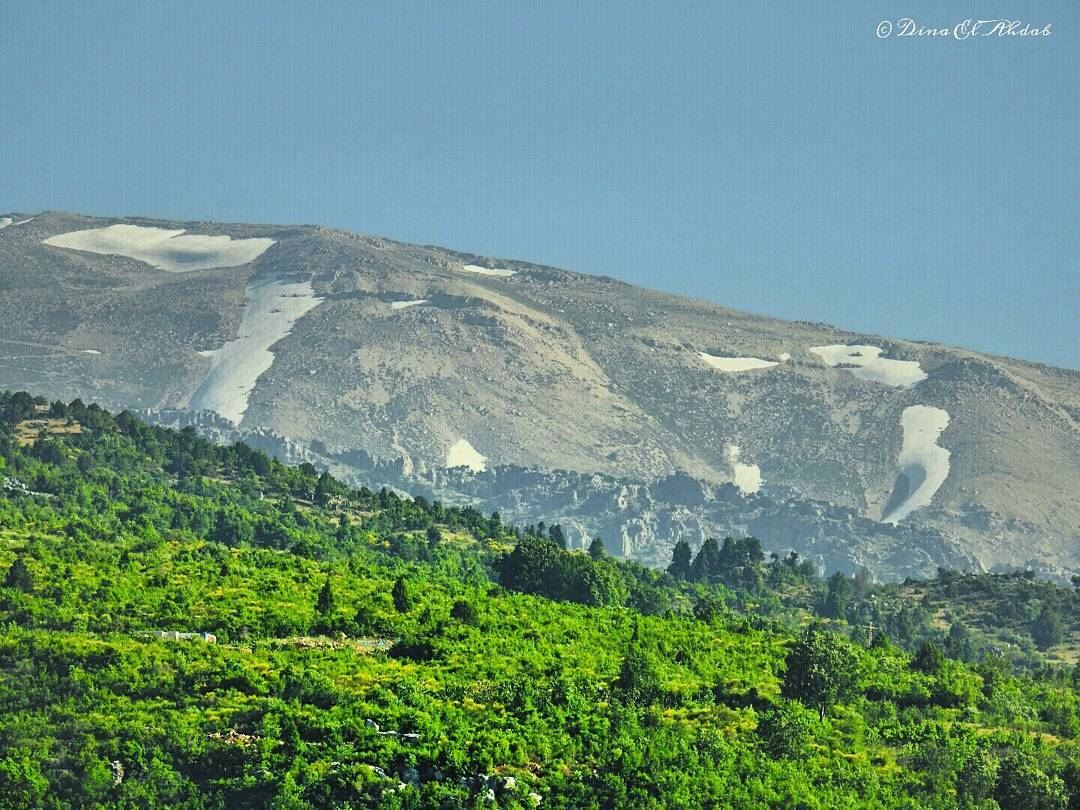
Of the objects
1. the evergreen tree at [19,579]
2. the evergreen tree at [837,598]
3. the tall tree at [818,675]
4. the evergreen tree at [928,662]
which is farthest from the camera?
the evergreen tree at [837,598]

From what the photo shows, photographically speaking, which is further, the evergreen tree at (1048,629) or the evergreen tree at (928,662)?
the evergreen tree at (1048,629)

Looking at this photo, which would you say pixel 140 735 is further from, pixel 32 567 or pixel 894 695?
pixel 894 695

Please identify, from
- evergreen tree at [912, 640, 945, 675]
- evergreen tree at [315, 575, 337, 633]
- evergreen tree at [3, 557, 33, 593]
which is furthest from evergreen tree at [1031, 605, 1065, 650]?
evergreen tree at [3, 557, 33, 593]

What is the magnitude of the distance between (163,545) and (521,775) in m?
45.9

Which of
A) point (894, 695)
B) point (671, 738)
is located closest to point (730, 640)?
point (894, 695)

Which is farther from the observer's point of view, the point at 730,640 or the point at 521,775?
the point at 730,640

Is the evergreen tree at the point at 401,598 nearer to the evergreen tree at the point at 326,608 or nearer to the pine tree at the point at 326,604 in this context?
the evergreen tree at the point at 326,608

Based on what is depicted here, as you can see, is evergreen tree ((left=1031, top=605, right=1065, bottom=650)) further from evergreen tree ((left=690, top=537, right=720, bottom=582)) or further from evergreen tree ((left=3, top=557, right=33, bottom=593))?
evergreen tree ((left=3, top=557, right=33, bottom=593))

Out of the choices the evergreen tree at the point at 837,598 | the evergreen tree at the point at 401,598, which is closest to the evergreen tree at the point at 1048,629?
the evergreen tree at the point at 837,598

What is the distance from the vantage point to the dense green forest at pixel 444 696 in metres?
68.0

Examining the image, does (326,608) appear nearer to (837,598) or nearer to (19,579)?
(19,579)

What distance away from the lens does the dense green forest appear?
6800 centimetres

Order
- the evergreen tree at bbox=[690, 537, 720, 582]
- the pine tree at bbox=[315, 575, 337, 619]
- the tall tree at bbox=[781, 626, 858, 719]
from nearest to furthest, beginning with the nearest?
the tall tree at bbox=[781, 626, 858, 719], the pine tree at bbox=[315, 575, 337, 619], the evergreen tree at bbox=[690, 537, 720, 582]

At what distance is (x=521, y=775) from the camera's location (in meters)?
68.3
